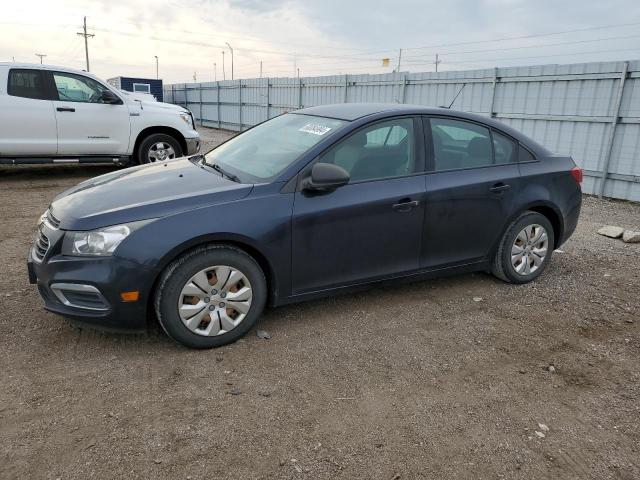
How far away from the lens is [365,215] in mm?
3666

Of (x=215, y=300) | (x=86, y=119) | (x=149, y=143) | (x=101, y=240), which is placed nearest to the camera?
(x=101, y=240)

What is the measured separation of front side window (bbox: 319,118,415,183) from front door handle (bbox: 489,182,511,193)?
80 cm

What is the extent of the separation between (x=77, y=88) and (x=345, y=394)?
26.0 ft

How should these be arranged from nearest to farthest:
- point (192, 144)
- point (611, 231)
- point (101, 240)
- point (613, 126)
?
point (101, 240), point (611, 231), point (613, 126), point (192, 144)

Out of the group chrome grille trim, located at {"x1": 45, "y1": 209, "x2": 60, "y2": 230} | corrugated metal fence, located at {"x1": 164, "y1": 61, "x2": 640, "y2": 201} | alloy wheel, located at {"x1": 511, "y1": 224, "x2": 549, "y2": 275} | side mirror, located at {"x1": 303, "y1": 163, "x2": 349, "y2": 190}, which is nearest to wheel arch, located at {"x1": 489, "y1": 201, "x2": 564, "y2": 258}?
alloy wheel, located at {"x1": 511, "y1": 224, "x2": 549, "y2": 275}

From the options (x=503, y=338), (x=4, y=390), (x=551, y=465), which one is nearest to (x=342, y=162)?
(x=503, y=338)

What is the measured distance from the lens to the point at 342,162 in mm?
3676

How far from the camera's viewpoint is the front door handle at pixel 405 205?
379 cm

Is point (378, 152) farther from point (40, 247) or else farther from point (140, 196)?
point (40, 247)

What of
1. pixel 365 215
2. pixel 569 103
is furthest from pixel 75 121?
pixel 569 103

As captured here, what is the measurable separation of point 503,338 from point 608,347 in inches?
28.7

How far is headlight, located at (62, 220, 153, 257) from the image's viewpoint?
3.05 meters

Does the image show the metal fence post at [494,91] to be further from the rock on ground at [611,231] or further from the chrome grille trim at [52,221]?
the chrome grille trim at [52,221]

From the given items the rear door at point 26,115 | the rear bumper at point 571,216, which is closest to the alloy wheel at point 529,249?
the rear bumper at point 571,216
